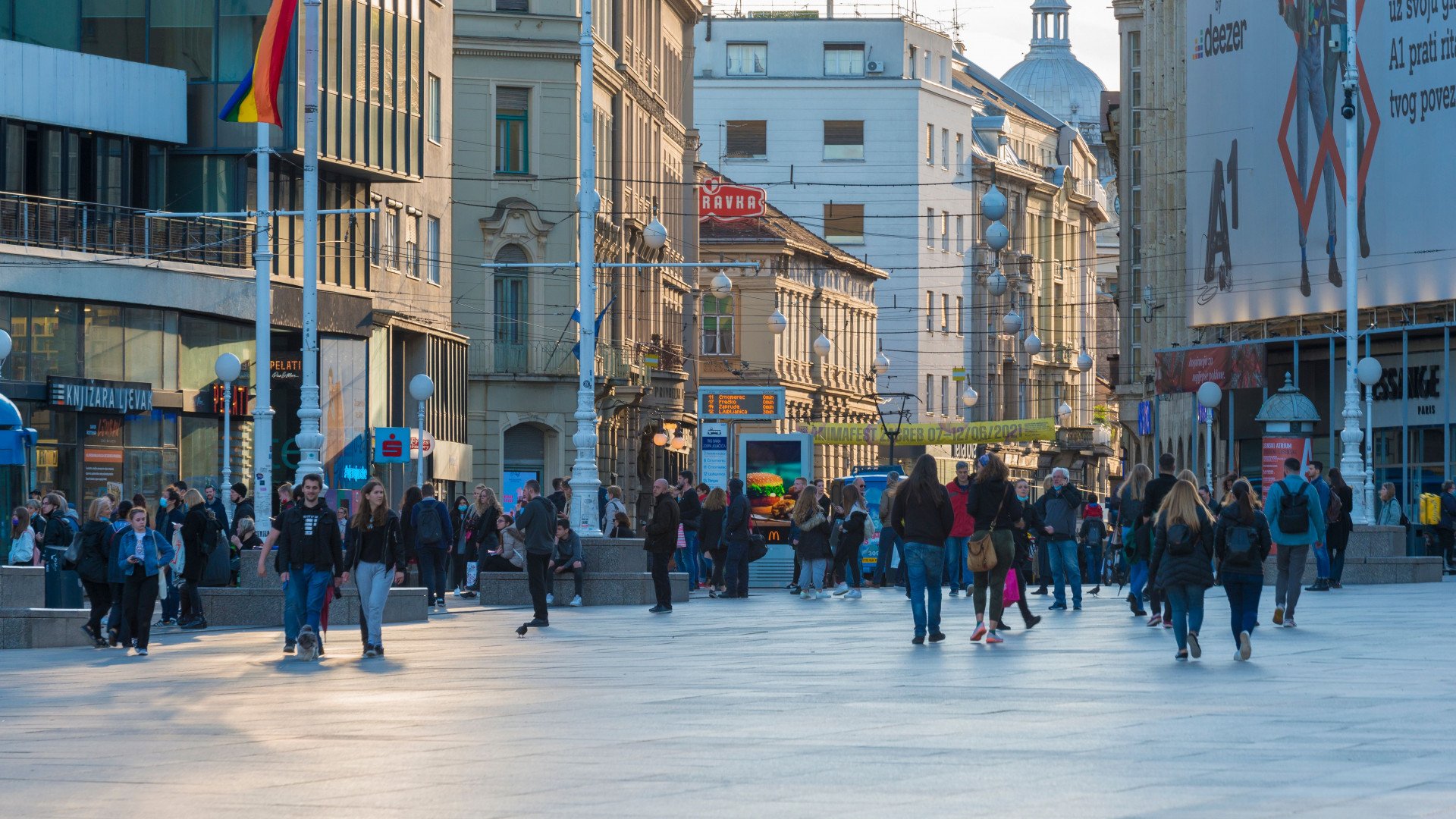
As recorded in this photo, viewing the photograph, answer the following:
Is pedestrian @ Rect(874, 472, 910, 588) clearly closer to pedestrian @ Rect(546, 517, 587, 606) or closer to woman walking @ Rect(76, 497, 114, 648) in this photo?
pedestrian @ Rect(546, 517, 587, 606)

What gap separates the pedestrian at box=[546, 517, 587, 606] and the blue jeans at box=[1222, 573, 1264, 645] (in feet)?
37.2

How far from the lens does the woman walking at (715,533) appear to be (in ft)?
115

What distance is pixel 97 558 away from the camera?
23828 mm

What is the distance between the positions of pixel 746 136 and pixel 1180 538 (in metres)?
101

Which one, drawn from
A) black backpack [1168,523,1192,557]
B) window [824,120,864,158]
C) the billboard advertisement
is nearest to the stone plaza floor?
black backpack [1168,523,1192,557]

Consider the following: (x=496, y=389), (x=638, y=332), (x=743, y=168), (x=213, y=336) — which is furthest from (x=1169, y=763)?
(x=743, y=168)

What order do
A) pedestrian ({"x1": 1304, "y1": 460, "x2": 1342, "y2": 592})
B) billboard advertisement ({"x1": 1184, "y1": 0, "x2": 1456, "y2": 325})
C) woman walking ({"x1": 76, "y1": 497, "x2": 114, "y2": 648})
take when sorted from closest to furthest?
woman walking ({"x1": 76, "y1": 497, "x2": 114, "y2": 648}) < pedestrian ({"x1": 1304, "y1": 460, "x2": 1342, "y2": 592}) < billboard advertisement ({"x1": 1184, "y1": 0, "x2": 1456, "y2": 325})

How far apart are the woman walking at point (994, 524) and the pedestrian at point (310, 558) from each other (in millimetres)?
5840

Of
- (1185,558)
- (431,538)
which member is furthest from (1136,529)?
(431,538)

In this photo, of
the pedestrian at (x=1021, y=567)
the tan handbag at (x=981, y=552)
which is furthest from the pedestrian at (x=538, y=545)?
the tan handbag at (x=981, y=552)

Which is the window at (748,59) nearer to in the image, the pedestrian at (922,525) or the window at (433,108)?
the window at (433,108)

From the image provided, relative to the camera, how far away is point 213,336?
46062 millimetres

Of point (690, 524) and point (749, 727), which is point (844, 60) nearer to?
point (690, 524)

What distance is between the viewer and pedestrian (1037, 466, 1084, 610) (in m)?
29.2
